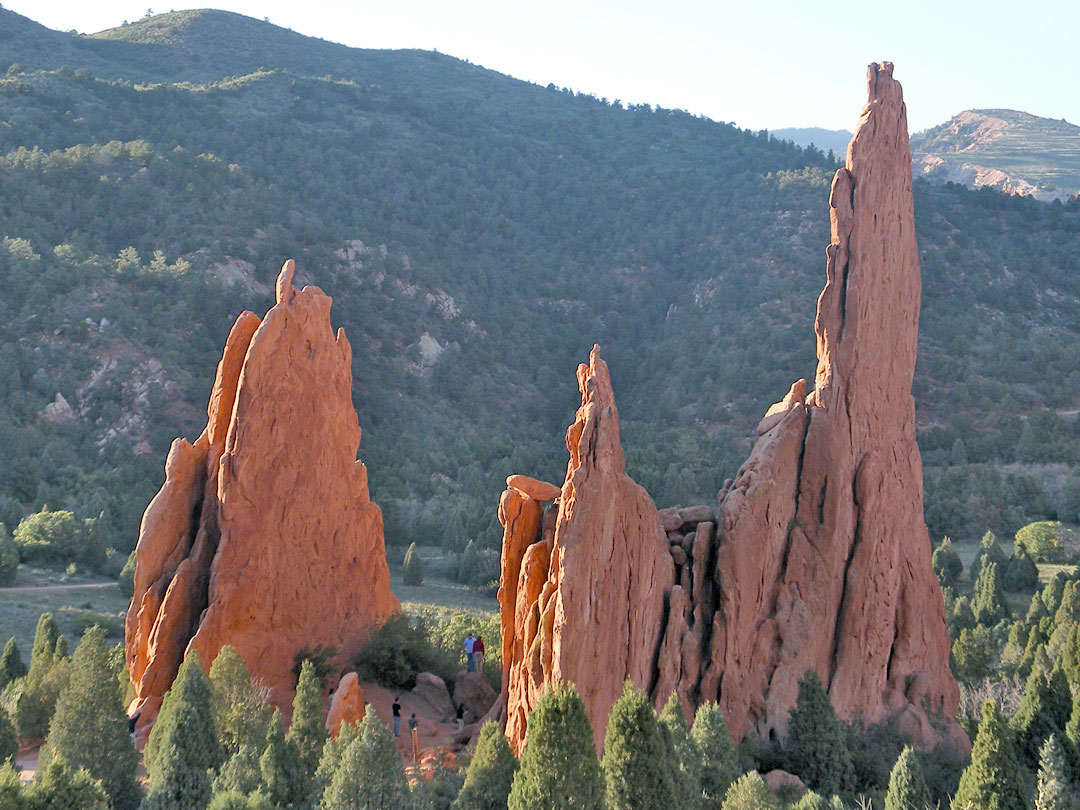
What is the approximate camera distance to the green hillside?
60125mm

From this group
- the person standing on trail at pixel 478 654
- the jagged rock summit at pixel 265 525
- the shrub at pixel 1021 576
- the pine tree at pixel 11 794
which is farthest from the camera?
the shrub at pixel 1021 576

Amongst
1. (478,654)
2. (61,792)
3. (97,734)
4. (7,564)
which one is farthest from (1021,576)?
(7,564)

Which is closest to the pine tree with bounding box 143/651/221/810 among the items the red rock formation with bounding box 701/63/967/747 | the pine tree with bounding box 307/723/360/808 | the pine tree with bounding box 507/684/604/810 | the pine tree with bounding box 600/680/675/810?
the pine tree with bounding box 307/723/360/808

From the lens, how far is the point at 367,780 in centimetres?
1531

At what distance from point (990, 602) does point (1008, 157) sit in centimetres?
15102

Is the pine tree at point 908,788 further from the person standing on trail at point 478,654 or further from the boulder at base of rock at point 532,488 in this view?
the person standing on trail at point 478,654

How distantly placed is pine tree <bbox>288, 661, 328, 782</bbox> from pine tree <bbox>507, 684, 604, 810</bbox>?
14.3 ft

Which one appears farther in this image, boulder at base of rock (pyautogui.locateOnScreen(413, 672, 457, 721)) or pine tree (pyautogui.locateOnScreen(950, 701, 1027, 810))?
boulder at base of rock (pyautogui.locateOnScreen(413, 672, 457, 721))

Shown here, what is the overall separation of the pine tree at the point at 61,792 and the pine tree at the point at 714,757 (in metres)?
8.84

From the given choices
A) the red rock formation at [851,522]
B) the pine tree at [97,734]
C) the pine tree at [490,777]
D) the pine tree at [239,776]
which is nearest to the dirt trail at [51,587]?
the pine tree at [97,734]

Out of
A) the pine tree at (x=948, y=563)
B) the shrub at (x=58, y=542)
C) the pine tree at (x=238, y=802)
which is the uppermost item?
the pine tree at (x=238, y=802)

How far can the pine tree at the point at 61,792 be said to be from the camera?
602 inches

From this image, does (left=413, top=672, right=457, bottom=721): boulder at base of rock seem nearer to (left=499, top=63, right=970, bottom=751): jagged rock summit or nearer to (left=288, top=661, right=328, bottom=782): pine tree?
(left=499, top=63, right=970, bottom=751): jagged rock summit

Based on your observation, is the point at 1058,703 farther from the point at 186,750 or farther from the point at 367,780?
the point at 186,750
